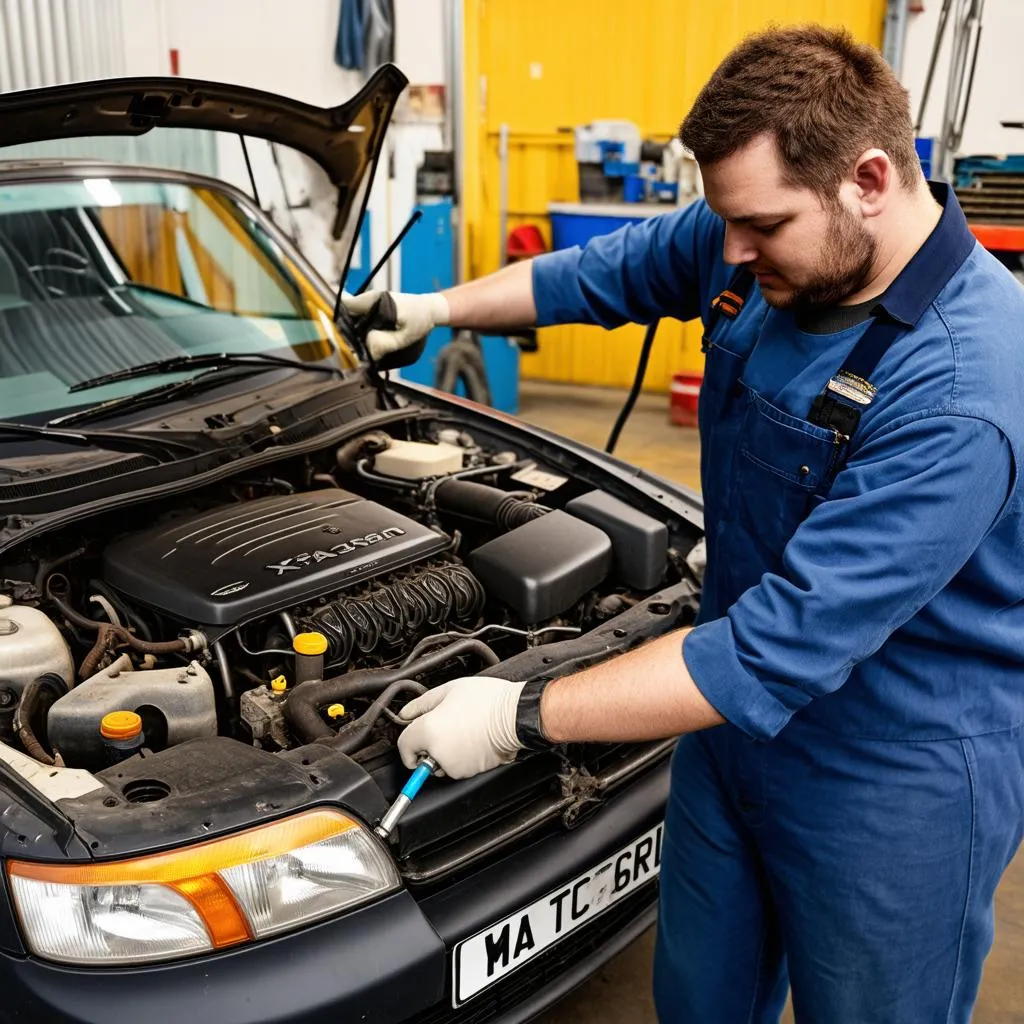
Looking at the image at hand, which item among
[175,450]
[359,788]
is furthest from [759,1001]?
[175,450]

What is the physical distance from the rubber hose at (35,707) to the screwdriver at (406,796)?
0.50 m

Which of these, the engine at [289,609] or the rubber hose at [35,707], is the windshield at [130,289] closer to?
the engine at [289,609]

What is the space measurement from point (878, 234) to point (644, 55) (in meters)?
5.97

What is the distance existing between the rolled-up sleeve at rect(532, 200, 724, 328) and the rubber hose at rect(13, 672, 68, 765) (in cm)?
114

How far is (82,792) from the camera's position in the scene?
1.51 m

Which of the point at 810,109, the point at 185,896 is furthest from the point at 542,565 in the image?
the point at 810,109

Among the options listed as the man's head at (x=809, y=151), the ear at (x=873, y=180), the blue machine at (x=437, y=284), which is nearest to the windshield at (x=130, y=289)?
the man's head at (x=809, y=151)

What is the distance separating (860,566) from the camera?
132 centimetres

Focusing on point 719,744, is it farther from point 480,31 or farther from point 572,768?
point 480,31

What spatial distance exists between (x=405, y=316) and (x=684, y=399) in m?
4.12

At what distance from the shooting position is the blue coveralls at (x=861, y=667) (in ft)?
4.36

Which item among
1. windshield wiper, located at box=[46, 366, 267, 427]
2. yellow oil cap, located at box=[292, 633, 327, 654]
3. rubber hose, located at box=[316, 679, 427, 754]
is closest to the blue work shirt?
rubber hose, located at box=[316, 679, 427, 754]

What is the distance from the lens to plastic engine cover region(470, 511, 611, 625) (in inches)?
82.2

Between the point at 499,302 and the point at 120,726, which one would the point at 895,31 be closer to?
the point at 499,302
